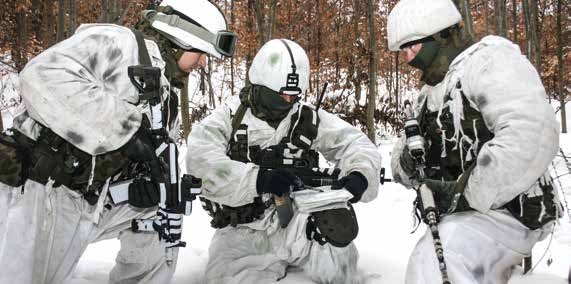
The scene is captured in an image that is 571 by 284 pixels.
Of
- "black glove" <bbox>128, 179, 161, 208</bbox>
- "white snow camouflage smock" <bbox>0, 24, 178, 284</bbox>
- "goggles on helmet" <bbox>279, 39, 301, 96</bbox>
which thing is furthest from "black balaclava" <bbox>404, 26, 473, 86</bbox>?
"black glove" <bbox>128, 179, 161, 208</bbox>

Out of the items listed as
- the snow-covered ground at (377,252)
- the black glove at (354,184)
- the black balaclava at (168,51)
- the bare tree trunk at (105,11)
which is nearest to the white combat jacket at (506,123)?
the snow-covered ground at (377,252)

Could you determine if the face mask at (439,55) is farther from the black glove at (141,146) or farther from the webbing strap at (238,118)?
the black glove at (141,146)

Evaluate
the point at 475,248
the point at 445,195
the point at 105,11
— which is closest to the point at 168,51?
the point at 445,195

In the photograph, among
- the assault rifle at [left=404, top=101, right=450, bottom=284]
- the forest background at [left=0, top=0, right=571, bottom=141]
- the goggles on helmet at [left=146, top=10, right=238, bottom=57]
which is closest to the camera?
the assault rifle at [left=404, top=101, right=450, bottom=284]

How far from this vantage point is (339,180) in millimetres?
3131

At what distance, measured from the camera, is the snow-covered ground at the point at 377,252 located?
119 inches

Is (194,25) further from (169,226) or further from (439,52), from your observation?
(439,52)

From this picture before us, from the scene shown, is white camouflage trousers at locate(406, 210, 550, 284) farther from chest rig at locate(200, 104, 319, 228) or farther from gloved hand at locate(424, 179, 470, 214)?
chest rig at locate(200, 104, 319, 228)

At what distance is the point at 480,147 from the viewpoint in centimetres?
238

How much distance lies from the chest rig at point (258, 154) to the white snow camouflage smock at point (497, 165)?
3.98ft

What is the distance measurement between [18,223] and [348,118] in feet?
35.4

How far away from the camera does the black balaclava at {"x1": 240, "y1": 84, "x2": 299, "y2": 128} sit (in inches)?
128

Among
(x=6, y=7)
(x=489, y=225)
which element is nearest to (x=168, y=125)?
(x=489, y=225)

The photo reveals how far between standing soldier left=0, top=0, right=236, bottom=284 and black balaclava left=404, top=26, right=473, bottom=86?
52.5 inches
